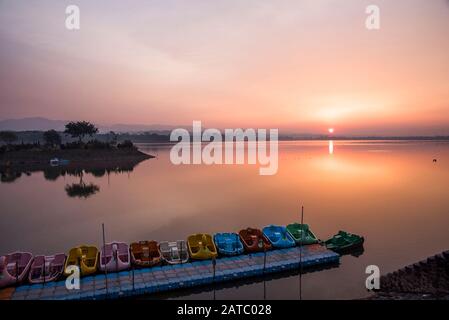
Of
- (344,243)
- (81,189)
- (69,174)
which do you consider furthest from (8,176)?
(344,243)

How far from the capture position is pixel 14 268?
1633 cm

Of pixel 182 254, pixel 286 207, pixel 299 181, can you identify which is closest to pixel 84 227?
pixel 182 254

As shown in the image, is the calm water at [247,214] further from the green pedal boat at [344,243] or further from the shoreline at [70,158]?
the shoreline at [70,158]

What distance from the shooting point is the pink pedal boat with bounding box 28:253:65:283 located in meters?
15.6

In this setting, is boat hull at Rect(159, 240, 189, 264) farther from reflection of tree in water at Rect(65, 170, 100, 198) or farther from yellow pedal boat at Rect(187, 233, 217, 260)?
reflection of tree in water at Rect(65, 170, 100, 198)

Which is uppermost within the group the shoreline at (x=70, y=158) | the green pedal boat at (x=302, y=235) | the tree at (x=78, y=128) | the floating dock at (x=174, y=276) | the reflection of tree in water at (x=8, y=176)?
the tree at (x=78, y=128)

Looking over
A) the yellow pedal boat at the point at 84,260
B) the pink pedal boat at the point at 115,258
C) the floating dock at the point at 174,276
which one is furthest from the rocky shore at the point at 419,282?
the yellow pedal boat at the point at 84,260

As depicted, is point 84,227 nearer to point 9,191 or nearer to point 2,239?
point 2,239

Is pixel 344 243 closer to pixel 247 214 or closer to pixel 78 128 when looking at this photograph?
pixel 247 214

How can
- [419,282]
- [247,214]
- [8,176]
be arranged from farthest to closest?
[8,176], [247,214], [419,282]

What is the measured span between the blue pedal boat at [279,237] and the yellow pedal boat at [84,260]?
11172 mm

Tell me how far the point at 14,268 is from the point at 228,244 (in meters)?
12.2

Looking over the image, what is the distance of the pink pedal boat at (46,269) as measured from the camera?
15.6 meters
